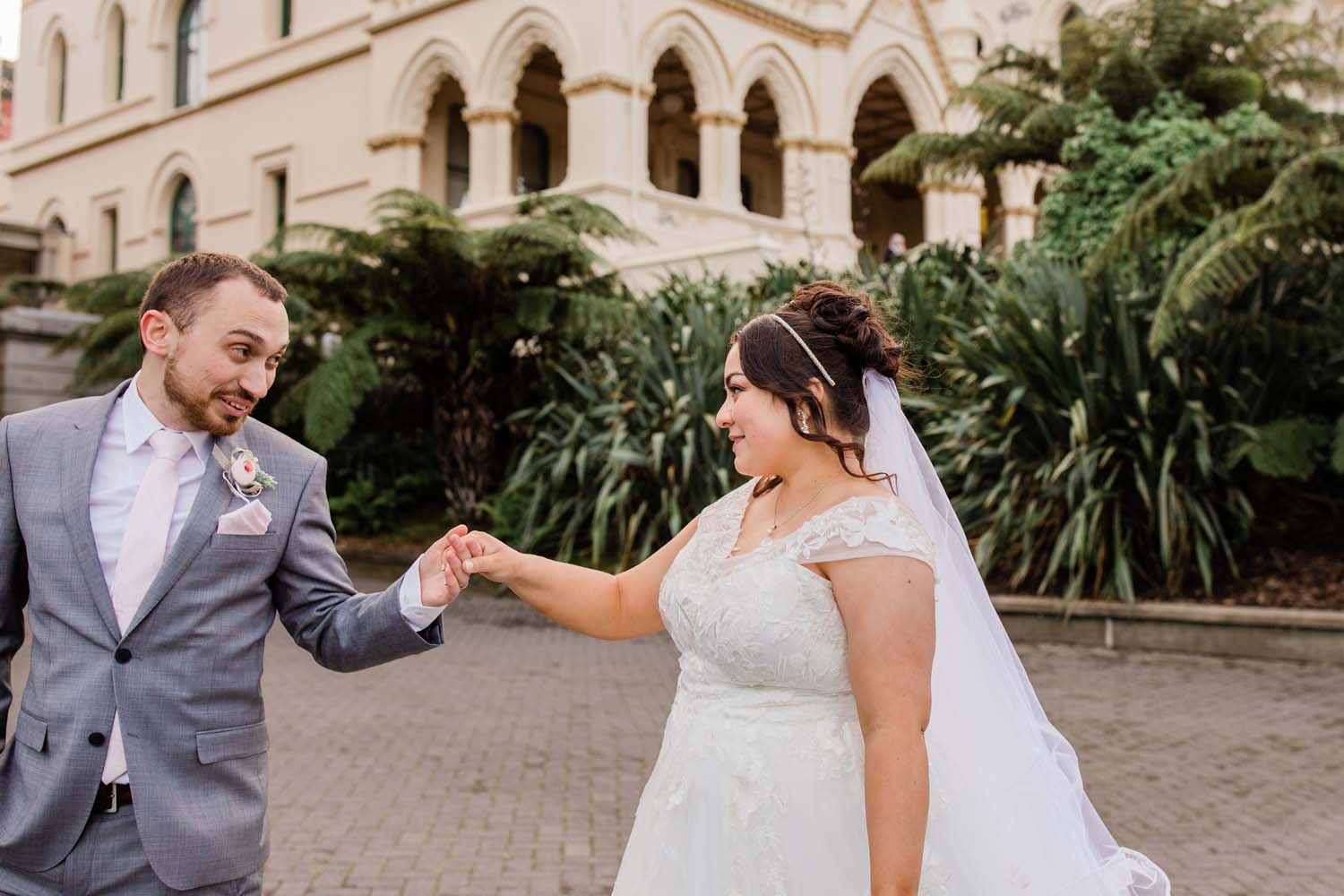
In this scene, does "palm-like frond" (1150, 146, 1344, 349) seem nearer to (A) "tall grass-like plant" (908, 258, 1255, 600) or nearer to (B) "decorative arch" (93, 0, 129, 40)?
(A) "tall grass-like plant" (908, 258, 1255, 600)

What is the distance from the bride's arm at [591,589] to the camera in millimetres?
2775

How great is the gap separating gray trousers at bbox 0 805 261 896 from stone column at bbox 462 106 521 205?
739 inches

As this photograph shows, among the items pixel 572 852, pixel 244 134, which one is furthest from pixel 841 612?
pixel 244 134

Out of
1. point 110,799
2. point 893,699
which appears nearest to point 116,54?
point 110,799

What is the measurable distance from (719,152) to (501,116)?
12.0 ft

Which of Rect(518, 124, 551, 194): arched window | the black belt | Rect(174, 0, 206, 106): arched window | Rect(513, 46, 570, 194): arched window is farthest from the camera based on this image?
Rect(174, 0, 206, 106): arched window

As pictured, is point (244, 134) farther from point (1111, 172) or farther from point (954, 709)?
point (954, 709)

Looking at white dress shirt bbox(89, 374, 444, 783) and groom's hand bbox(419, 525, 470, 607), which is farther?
groom's hand bbox(419, 525, 470, 607)

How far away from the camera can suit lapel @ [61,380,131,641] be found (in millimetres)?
2256

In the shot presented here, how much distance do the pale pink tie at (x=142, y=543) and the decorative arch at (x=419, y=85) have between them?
1978cm

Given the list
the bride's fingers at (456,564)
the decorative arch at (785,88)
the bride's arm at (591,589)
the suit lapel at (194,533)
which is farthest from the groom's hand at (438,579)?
the decorative arch at (785,88)

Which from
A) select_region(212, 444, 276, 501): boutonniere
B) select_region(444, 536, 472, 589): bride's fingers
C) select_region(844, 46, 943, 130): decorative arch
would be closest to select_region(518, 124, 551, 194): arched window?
select_region(844, 46, 943, 130): decorative arch

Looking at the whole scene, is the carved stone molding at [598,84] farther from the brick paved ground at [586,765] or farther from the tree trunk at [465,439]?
the brick paved ground at [586,765]

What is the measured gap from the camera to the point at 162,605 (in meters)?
2.27
